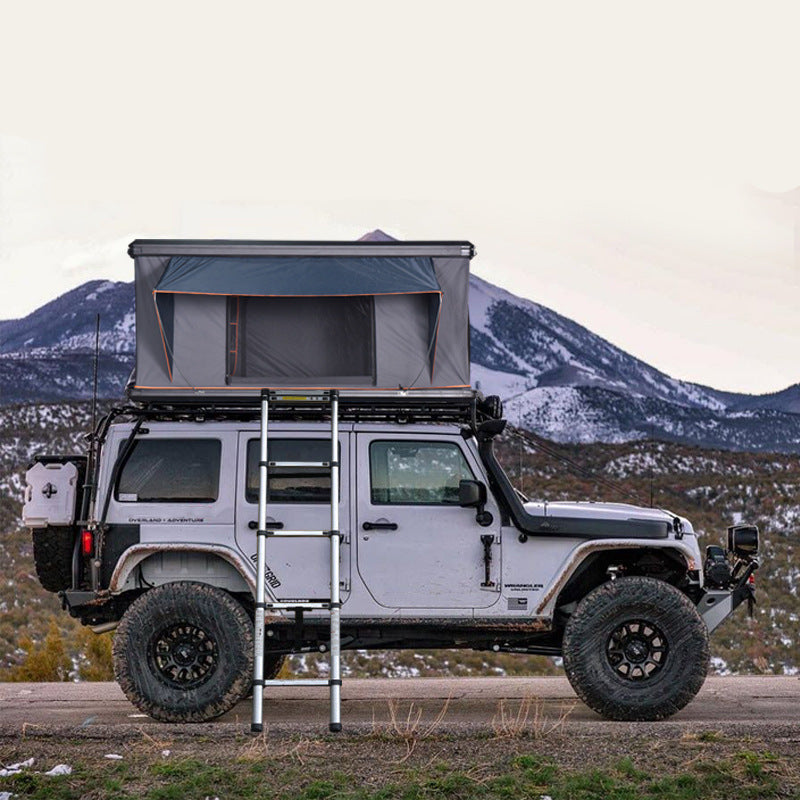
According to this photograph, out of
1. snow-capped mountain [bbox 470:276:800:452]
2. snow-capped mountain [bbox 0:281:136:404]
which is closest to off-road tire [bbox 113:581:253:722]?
snow-capped mountain [bbox 0:281:136:404]

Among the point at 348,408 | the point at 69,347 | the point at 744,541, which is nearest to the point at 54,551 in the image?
the point at 348,408

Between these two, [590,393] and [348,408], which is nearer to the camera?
[348,408]

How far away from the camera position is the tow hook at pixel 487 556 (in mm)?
10602

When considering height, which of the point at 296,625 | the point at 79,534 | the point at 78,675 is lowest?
the point at 78,675

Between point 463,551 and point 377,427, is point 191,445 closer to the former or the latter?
point 377,427

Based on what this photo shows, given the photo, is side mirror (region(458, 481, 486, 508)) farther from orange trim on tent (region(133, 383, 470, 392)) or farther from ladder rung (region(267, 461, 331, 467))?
ladder rung (region(267, 461, 331, 467))

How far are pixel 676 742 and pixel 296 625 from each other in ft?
10.1

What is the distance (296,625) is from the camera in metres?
10.7

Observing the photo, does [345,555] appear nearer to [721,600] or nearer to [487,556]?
[487,556]

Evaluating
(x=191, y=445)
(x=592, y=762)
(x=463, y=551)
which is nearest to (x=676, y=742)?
(x=592, y=762)

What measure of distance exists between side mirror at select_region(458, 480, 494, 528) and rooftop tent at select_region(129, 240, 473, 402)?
786 mm

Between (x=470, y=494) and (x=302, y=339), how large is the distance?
1.85 meters

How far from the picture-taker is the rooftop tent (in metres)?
10.8

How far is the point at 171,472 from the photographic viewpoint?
10.8 meters
